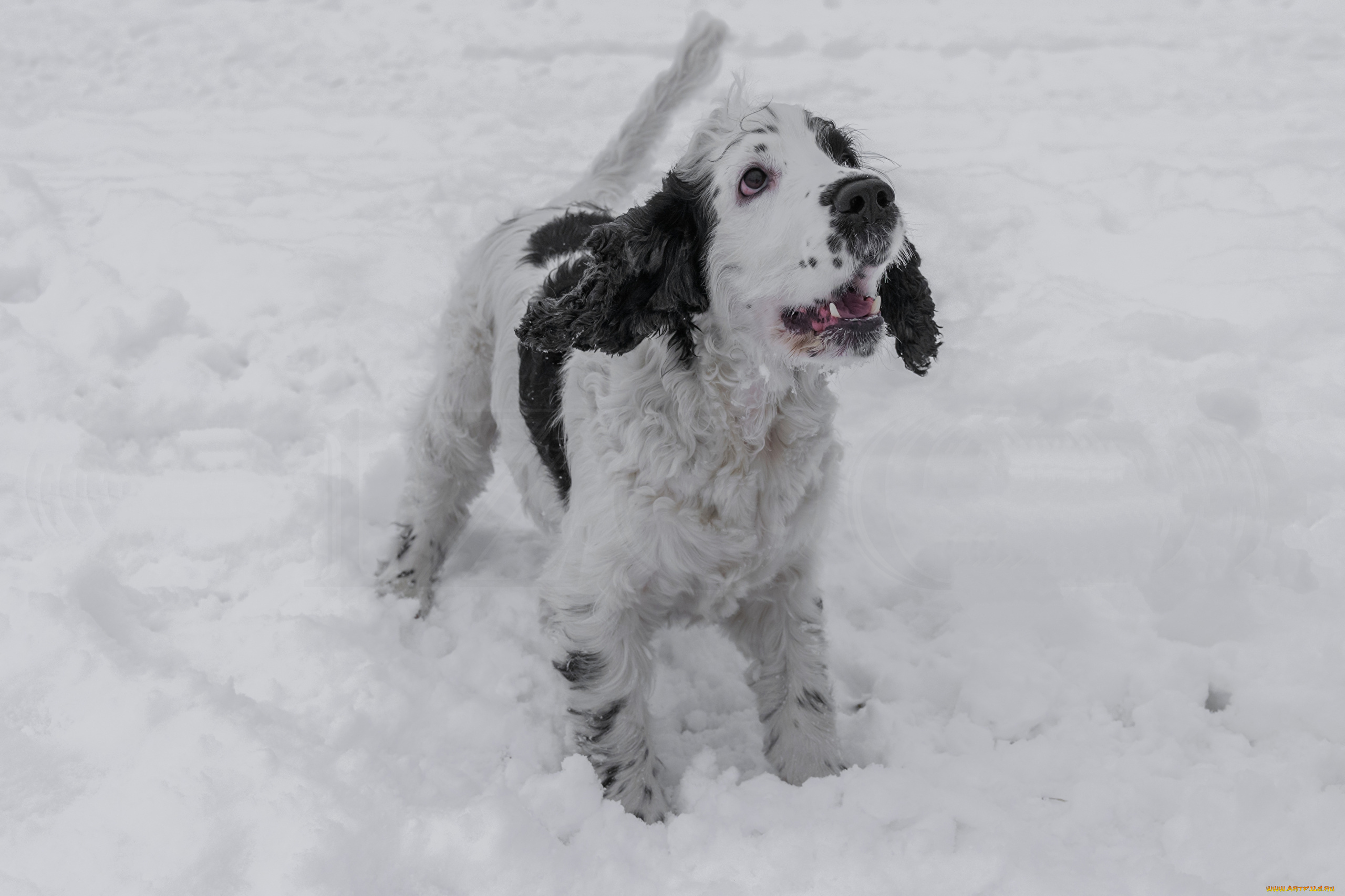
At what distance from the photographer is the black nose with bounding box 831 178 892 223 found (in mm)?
2271

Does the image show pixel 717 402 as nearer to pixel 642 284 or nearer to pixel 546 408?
pixel 642 284

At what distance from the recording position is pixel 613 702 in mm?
2773

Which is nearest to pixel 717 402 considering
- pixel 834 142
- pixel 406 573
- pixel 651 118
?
pixel 834 142

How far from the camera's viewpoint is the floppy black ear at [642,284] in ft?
8.61

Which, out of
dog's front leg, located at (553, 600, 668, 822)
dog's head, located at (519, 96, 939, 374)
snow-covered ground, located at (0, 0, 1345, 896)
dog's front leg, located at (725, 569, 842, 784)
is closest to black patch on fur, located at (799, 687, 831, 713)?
dog's front leg, located at (725, 569, 842, 784)

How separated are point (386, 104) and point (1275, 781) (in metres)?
7.76

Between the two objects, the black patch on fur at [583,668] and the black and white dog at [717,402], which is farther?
the black patch on fur at [583,668]

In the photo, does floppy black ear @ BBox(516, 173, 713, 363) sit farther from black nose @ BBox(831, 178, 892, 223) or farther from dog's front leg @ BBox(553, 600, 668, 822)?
dog's front leg @ BBox(553, 600, 668, 822)

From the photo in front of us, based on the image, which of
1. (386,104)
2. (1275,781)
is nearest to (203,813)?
(1275,781)

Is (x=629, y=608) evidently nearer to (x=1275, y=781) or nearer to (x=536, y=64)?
(x=1275, y=781)

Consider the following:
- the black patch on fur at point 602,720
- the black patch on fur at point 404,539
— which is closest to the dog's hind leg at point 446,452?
the black patch on fur at point 404,539

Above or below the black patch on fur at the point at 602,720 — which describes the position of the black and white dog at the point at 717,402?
above

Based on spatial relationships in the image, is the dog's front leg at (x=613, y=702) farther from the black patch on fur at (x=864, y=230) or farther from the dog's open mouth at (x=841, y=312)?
the black patch on fur at (x=864, y=230)

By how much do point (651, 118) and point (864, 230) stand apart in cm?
203
